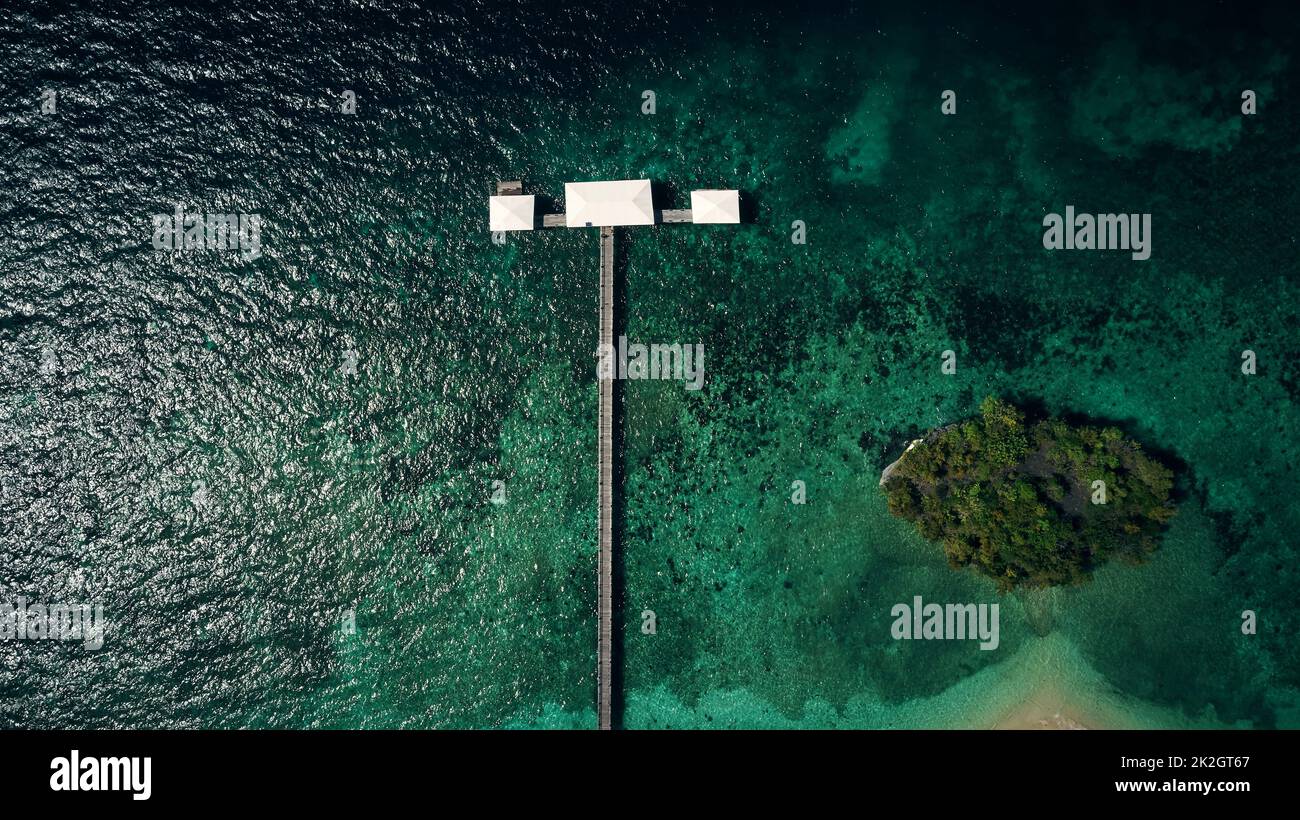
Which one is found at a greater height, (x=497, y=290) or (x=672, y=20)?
(x=672, y=20)

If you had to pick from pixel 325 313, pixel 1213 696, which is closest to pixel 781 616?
pixel 1213 696

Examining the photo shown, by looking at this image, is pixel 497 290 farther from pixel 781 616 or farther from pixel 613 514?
pixel 781 616
